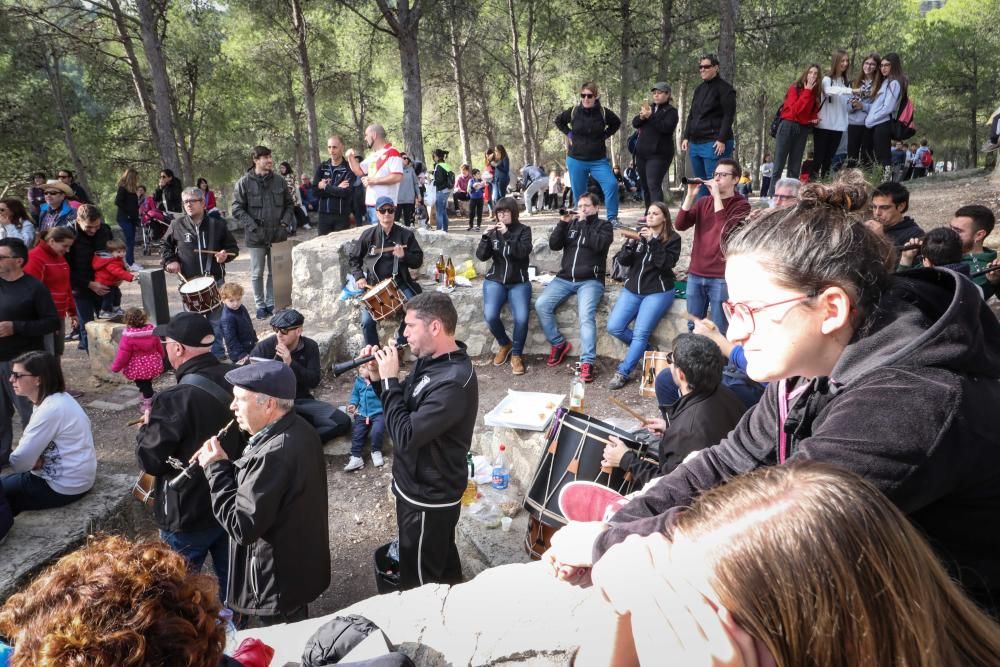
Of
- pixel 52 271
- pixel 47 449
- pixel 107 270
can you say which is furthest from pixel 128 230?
pixel 47 449

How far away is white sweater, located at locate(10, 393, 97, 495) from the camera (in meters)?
3.64

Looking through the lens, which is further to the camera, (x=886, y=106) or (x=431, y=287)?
(x=886, y=106)

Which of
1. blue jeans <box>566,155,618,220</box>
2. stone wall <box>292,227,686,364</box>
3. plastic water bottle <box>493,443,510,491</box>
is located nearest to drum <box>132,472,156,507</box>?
plastic water bottle <box>493,443,510,491</box>

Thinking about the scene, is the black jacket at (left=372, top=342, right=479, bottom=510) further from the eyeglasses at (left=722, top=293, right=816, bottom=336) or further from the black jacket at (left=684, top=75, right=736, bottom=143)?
the black jacket at (left=684, top=75, right=736, bottom=143)

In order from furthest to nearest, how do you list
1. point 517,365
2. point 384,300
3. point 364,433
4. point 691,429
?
point 517,365 < point 384,300 < point 364,433 < point 691,429

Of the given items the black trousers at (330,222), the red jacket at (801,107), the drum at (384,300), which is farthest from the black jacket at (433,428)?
the red jacket at (801,107)

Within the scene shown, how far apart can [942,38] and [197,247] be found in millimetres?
27822

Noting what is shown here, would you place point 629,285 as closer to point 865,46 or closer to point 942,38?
point 865,46

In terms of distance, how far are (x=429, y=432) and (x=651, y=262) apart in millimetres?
3786

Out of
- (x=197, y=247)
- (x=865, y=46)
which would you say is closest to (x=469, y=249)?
(x=197, y=247)

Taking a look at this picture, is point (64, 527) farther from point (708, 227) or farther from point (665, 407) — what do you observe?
point (708, 227)

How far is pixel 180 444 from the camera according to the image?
126 inches

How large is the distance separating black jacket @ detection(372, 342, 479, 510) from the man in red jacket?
3273 millimetres

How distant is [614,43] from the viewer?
16812 millimetres
